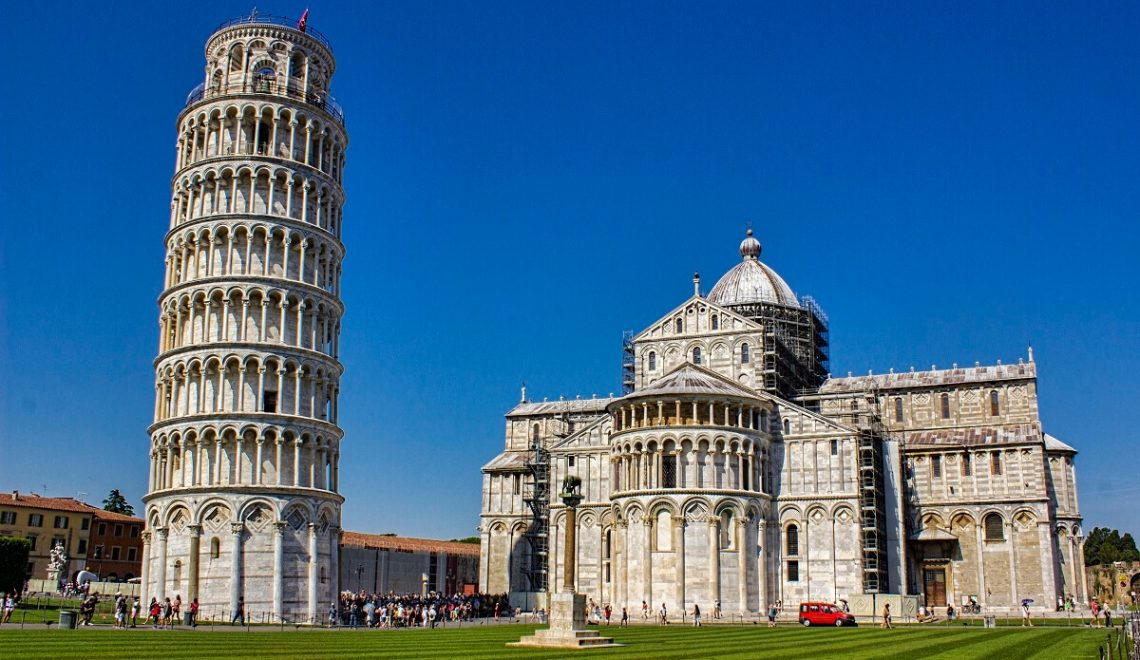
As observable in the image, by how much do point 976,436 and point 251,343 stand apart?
4679cm

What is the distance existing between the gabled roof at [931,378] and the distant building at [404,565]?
32855 mm

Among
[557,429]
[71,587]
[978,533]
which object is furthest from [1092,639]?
[71,587]

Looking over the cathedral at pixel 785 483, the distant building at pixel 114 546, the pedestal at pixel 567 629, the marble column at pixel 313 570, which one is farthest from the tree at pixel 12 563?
the pedestal at pixel 567 629

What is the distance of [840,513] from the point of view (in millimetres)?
65562

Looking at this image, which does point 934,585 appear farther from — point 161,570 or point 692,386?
point 161,570

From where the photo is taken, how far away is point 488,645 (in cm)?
3359

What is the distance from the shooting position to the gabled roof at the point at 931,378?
75.8 metres

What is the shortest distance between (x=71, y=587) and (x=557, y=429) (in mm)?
36288

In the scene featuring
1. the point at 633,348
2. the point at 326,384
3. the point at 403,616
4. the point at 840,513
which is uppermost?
the point at 633,348

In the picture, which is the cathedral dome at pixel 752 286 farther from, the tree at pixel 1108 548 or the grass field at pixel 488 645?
the tree at pixel 1108 548

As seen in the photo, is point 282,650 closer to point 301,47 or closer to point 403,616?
point 403,616

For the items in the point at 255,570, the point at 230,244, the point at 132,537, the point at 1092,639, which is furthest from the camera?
the point at 132,537

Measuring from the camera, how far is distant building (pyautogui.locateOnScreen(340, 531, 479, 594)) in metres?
81.2

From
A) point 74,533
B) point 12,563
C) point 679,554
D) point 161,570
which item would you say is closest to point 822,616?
point 679,554
